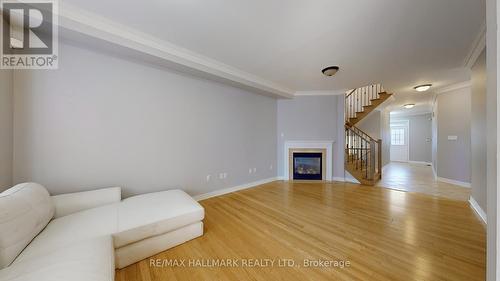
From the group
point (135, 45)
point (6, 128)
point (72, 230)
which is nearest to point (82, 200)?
point (72, 230)

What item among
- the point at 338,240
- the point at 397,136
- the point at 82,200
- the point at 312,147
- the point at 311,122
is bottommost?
the point at 338,240

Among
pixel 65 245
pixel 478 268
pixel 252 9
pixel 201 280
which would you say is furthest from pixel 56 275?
pixel 478 268

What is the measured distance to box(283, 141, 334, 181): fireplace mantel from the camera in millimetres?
5289

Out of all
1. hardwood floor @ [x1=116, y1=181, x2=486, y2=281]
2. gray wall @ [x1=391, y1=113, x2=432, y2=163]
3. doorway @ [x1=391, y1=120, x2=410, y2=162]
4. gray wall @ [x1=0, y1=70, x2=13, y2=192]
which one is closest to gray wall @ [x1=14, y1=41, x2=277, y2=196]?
gray wall @ [x1=0, y1=70, x2=13, y2=192]

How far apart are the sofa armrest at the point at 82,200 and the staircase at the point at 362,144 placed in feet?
18.3

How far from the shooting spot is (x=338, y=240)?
218cm

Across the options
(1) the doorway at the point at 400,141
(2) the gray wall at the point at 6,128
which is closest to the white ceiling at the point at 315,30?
(2) the gray wall at the point at 6,128

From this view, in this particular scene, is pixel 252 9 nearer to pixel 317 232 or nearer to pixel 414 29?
pixel 414 29

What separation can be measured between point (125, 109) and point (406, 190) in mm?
6184

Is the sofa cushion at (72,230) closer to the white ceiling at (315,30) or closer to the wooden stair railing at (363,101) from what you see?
the white ceiling at (315,30)

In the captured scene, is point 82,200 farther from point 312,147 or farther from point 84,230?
point 312,147

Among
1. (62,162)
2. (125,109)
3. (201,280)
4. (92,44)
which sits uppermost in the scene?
(92,44)

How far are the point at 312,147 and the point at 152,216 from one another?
459cm

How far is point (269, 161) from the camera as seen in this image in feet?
17.3
